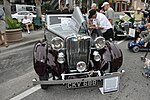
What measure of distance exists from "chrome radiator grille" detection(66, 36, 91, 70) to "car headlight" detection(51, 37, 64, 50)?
0.41ft

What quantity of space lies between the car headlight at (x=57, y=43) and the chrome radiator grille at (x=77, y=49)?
0.41ft

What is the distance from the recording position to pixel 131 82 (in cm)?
459

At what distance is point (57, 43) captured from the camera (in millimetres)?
3877

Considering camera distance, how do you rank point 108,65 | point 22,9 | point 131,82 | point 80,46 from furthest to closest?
1. point 22,9
2. point 131,82
3. point 108,65
4. point 80,46

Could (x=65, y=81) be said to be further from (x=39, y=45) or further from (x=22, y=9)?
(x=22, y=9)

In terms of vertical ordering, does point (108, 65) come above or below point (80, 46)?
below

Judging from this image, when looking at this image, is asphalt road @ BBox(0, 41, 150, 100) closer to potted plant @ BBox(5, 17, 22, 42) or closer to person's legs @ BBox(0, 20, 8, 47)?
person's legs @ BBox(0, 20, 8, 47)

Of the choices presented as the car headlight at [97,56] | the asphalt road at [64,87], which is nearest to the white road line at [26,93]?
the asphalt road at [64,87]

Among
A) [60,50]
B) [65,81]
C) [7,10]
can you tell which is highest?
[7,10]

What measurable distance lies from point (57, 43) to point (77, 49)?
42 centimetres

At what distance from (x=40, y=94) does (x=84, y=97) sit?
0.94 metres

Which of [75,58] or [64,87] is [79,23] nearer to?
[75,58]

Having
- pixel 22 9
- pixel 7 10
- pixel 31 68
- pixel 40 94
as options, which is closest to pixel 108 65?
pixel 40 94

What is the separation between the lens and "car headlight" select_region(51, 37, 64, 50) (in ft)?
12.7
